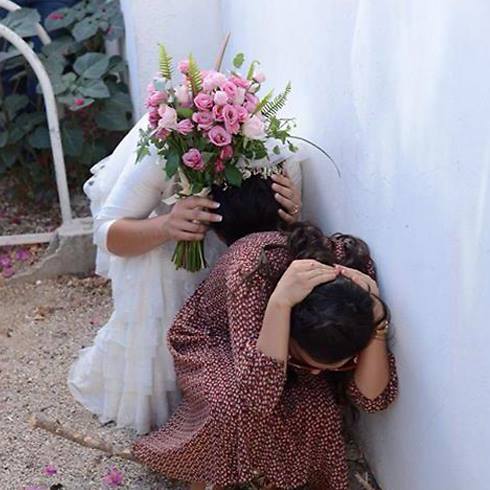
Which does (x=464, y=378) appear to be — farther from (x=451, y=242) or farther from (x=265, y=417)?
(x=265, y=417)

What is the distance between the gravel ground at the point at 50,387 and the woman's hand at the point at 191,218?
0.74m

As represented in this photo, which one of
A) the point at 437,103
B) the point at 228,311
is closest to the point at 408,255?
the point at 437,103

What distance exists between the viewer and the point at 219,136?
6.85 feet

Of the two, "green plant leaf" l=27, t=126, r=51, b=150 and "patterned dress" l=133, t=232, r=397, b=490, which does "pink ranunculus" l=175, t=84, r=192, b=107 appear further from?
"green plant leaf" l=27, t=126, r=51, b=150

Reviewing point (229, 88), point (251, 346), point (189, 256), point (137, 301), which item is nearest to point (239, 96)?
point (229, 88)

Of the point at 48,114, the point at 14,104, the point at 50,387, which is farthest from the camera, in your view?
the point at 14,104

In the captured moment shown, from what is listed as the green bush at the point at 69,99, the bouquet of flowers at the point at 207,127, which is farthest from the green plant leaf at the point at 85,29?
the bouquet of flowers at the point at 207,127

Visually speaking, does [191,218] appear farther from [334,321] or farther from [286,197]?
[334,321]

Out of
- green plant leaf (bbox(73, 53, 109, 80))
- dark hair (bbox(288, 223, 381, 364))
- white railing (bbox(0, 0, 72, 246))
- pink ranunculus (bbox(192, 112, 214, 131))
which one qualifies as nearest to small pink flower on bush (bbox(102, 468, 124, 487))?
dark hair (bbox(288, 223, 381, 364))

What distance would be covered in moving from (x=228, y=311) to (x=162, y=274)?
37 cm

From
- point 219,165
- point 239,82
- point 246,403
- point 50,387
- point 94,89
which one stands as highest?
point 239,82

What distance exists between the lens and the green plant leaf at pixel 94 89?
378 centimetres

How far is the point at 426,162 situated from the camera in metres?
1.69

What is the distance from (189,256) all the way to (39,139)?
1869 millimetres
